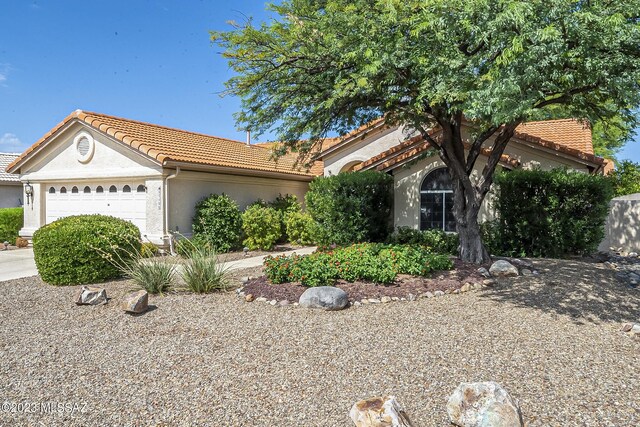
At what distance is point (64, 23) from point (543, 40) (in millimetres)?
14282

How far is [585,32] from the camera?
570cm

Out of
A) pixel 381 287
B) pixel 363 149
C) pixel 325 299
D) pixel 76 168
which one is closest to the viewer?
pixel 325 299

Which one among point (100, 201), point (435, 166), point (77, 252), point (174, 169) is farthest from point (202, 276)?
point (100, 201)

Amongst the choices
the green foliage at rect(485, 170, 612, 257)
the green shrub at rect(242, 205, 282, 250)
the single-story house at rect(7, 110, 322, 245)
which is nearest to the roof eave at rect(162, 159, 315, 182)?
the single-story house at rect(7, 110, 322, 245)

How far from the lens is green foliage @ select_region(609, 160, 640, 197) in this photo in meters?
18.1

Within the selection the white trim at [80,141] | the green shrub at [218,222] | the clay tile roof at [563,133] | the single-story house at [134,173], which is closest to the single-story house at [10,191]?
the single-story house at [134,173]

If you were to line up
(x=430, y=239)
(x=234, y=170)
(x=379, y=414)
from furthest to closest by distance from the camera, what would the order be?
(x=234, y=170)
(x=430, y=239)
(x=379, y=414)

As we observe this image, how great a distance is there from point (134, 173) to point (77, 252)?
18.3 ft

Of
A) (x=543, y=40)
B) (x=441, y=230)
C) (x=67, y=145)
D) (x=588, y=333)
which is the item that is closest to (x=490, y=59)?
(x=543, y=40)

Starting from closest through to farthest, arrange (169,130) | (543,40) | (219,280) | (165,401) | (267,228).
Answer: (165,401) < (543,40) < (219,280) < (267,228) < (169,130)

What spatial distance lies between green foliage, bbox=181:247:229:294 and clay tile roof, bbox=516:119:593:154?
1419 centimetres

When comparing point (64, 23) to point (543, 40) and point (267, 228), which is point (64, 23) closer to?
point (267, 228)

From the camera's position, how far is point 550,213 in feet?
39.3

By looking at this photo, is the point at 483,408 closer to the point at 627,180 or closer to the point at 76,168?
the point at 76,168
